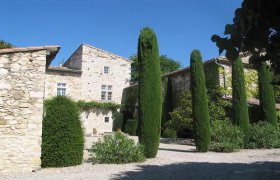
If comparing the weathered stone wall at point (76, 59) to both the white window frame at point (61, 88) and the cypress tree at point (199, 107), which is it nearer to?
the white window frame at point (61, 88)

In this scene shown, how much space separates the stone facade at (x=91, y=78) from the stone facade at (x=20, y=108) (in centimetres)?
1953

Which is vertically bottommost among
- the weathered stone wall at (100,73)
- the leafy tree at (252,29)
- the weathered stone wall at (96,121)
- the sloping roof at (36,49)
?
the weathered stone wall at (96,121)

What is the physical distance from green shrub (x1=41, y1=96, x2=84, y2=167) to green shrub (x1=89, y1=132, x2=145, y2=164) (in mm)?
769

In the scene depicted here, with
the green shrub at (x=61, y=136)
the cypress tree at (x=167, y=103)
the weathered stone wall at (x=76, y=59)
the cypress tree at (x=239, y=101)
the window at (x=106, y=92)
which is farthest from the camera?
the window at (x=106, y=92)

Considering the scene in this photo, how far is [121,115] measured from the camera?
30.6 m

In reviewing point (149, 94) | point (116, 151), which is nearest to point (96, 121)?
point (149, 94)

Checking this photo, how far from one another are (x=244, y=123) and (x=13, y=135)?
464 inches

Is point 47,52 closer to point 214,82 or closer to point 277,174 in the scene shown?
point 277,174

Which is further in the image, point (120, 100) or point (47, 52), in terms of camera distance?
point (120, 100)

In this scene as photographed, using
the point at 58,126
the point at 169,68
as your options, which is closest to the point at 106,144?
the point at 58,126

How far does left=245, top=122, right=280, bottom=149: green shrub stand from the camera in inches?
591

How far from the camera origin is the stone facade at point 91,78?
2840 cm

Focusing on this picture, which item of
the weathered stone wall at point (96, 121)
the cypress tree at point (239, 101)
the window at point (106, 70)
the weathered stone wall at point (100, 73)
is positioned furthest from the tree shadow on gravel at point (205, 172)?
the window at point (106, 70)

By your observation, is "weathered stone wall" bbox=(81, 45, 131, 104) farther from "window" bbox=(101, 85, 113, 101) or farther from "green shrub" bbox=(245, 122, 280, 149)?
"green shrub" bbox=(245, 122, 280, 149)
